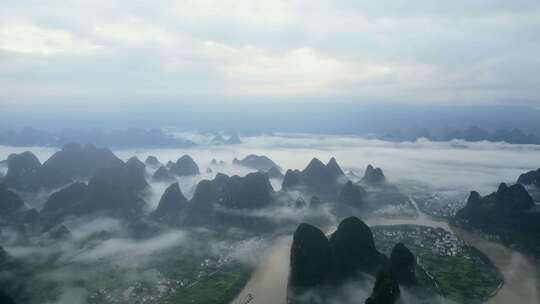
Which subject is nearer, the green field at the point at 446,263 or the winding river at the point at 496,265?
the green field at the point at 446,263

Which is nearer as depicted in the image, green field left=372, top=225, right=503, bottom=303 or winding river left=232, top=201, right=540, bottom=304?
green field left=372, top=225, right=503, bottom=303

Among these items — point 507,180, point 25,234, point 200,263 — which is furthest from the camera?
point 507,180

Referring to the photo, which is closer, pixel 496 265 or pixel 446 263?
pixel 446 263

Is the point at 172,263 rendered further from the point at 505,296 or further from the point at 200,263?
the point at 505,296

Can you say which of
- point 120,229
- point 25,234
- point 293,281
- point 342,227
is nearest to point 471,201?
point 342,227

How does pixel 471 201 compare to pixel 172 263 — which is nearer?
pixel 172 263

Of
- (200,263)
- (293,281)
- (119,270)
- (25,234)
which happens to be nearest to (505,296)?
(293,281)

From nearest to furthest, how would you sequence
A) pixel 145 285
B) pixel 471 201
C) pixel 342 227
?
pixel 145 285 < pixel 342 227 < pixel 471 201

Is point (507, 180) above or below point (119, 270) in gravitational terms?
above
